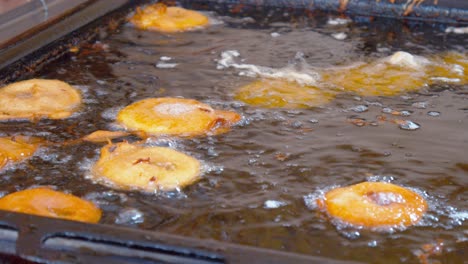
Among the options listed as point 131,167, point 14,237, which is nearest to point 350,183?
point 131,167

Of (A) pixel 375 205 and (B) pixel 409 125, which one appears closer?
(A) pixel 375 205

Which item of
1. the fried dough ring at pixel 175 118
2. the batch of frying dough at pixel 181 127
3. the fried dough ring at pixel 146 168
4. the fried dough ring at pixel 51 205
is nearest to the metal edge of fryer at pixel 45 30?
the batch of frying dough at pixel 181 127

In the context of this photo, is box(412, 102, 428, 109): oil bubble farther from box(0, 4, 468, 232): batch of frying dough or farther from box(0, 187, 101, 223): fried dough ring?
box(0, 187, 101, 223): fried dough ring

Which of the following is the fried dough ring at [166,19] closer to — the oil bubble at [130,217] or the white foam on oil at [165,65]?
the white foam on oil at [165,65]

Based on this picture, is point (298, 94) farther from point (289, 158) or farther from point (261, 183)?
point (261, 183)

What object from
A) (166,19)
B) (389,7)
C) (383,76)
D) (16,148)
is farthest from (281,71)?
(16,148)

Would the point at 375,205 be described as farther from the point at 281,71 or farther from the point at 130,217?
the point at 281,71

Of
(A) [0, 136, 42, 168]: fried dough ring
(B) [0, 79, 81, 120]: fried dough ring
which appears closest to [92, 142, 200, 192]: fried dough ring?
(A) [0, 136, 42, 168]: fried dough ring

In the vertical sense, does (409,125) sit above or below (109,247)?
below
